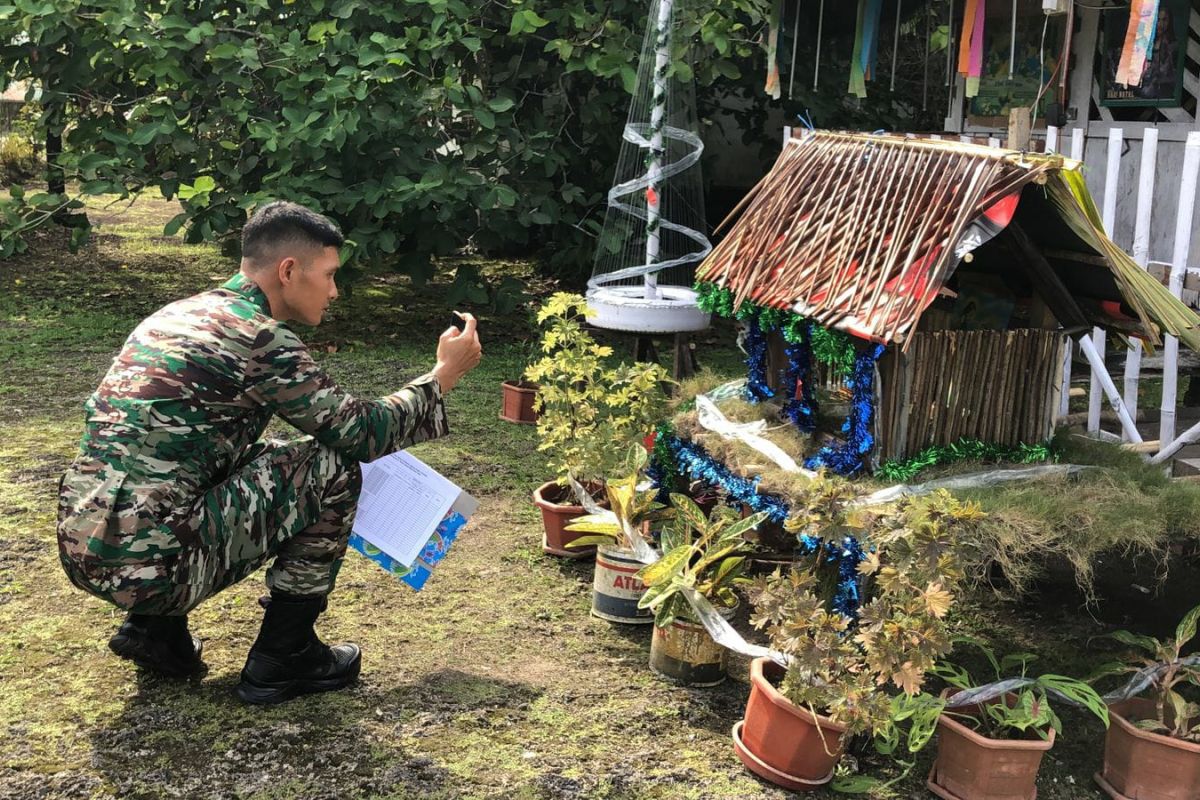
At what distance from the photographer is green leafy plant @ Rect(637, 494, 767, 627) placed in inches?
143

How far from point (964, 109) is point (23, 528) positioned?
6.00 meters

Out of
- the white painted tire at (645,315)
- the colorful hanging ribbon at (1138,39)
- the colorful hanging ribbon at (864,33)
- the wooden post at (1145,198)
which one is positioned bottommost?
the white painted tire at (645,315)

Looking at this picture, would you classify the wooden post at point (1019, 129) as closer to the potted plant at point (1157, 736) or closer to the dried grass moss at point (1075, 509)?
the dried grass moss at point (1075, 509)

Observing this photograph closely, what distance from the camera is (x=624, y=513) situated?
4.13m

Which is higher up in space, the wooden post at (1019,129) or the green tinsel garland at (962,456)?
the wooden post at (1019,129)

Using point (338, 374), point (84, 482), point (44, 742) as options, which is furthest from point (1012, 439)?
point (338, 374)

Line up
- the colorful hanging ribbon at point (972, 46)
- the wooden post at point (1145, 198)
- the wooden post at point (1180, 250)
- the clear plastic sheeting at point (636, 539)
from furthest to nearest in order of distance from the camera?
the colorful hanging ribbon at point (972, 46) < the wooden post at point (1145, 198) < the wooden post at point (1180, 250) < the clear plastic sheeting at point (636, 539)

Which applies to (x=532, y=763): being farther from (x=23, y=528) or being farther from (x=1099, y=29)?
(x=1099, y=29)

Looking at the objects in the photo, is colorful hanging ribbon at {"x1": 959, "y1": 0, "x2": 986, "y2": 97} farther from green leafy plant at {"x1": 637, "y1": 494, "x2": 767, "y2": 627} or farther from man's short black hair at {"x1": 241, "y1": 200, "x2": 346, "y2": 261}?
man's short black hair at {"x1": 241, "y1": 200, "x2": 346, "y2": 261}

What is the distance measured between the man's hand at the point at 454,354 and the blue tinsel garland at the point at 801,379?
1041 millimetres

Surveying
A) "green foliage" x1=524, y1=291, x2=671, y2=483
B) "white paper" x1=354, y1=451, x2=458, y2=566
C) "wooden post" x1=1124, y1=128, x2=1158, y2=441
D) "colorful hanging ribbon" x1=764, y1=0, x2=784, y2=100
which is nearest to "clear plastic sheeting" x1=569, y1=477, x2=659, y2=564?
"green foliage" x1=524, y1=291, x2=671, y2=483

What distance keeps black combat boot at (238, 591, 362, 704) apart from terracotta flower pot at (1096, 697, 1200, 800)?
227 centimetres

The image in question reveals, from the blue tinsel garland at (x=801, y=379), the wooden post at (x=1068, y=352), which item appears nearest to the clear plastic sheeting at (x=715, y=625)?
the blue tinsel garland at (x=801, y=379)

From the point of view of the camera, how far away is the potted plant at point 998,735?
3.06 metres
